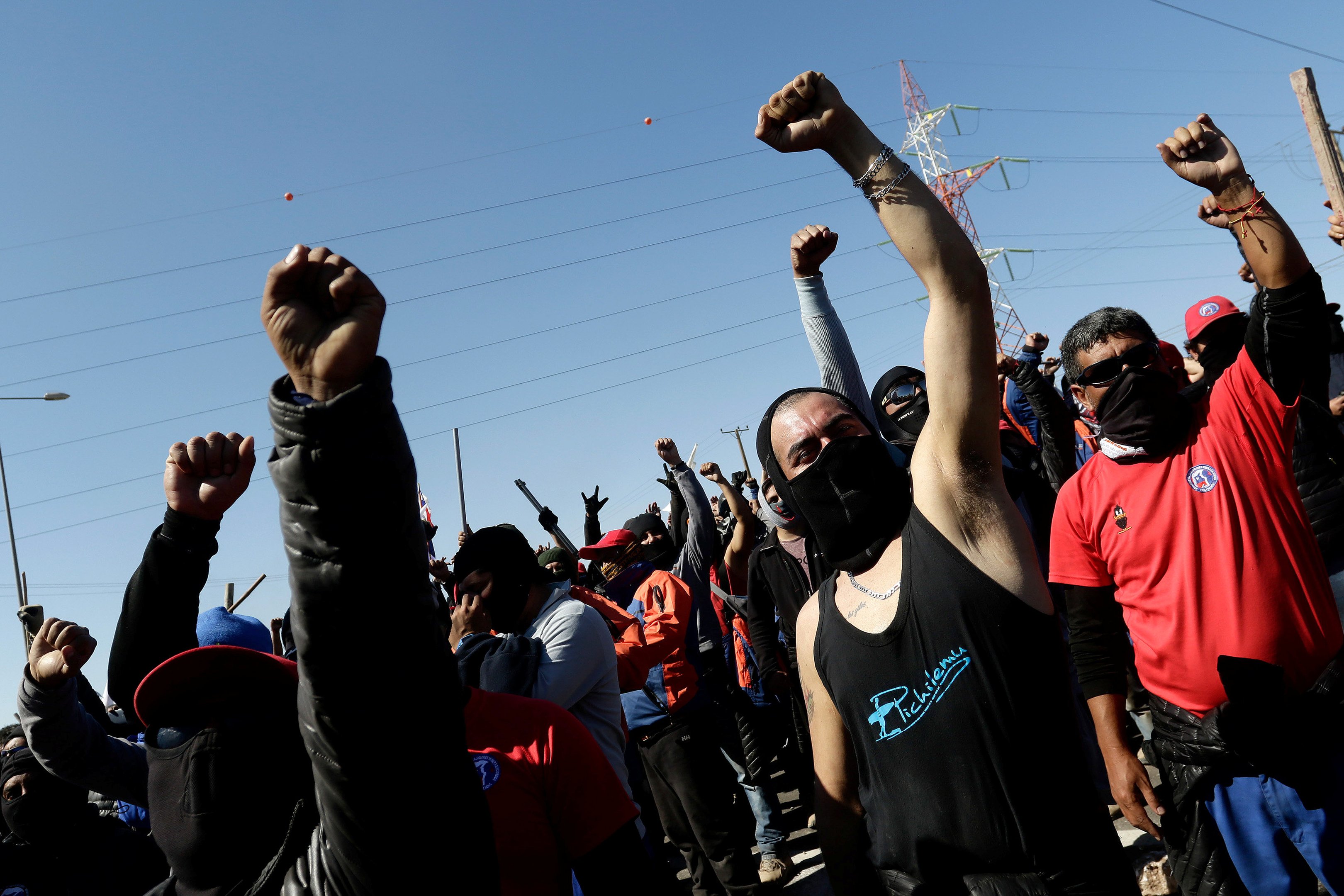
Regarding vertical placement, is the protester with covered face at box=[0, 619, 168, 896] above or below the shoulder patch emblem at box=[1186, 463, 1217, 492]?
below

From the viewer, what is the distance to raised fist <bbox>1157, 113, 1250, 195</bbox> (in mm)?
2551

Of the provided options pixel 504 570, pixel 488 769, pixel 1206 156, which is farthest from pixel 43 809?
pixel 1206 156

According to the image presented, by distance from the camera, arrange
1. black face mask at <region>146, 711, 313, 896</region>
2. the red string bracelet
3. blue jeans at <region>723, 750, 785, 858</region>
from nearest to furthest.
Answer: black face mask at <region>146, 711, 313, 896</region>, the red string bracelet, blue jeans at <region>723, 750, 785, 858</region>

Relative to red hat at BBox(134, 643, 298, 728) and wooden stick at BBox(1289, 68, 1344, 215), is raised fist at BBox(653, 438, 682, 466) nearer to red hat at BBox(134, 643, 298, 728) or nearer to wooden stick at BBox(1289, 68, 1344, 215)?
red hat at BBox(134, 643, 298, 728)

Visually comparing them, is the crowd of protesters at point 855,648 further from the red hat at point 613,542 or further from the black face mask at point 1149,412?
the red hat at point 613,542

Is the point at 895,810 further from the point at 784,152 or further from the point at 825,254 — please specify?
the point at 825,254

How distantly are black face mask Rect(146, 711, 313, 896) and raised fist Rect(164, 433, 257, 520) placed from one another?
99cm

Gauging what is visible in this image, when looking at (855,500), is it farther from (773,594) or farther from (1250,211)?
(773,594)

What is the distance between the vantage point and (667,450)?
7.33m

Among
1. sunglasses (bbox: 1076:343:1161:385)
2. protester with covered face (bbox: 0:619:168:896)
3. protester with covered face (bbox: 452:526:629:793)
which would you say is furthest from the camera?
protester with covered face (bbox: 0:619:168:896)

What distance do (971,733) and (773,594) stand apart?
332 cm

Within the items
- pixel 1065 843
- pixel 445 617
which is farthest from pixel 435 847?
pixel 445 617

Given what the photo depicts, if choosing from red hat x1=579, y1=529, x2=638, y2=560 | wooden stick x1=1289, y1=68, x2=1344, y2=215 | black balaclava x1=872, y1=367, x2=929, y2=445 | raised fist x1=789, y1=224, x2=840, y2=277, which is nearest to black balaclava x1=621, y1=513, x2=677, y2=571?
red hat x1=579, y1=529, x2=638, y2=560

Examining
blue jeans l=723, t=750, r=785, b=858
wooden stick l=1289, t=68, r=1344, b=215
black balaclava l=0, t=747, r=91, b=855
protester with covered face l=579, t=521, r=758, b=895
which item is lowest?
blue jeans l=723, t=750, r=785, b=858
